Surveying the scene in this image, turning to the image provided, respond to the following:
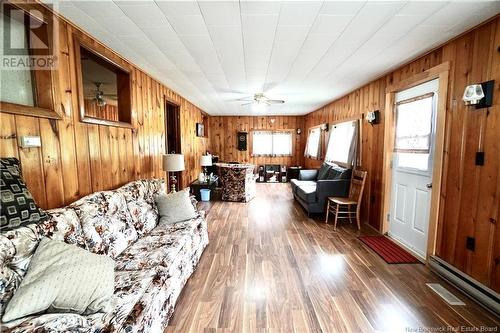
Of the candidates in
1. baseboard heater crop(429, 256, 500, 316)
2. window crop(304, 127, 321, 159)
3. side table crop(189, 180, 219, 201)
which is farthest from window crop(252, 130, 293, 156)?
baseboard heater crop(429, 256, 500, 316)

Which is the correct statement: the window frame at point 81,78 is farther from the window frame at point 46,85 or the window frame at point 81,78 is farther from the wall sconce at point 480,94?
the wall sconce at point 480,94

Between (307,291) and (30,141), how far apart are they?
2.65 metres

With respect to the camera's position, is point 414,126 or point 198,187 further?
point 198,187

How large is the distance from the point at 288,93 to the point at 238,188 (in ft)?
8.26

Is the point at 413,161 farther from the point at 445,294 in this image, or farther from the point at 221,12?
the point at 221,12

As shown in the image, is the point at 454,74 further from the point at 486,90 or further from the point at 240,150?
the point at 240,150

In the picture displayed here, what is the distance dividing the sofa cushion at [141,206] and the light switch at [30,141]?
84 cm

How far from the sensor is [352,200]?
393 cm

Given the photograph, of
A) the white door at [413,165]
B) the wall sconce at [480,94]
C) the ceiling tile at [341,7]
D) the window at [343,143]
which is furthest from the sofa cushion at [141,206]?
the window at [343,143]

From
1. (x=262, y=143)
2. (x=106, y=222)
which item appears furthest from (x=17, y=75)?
(x=262, y=143)

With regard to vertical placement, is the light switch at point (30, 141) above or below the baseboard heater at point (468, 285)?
above

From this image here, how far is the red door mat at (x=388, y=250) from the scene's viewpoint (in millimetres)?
2725

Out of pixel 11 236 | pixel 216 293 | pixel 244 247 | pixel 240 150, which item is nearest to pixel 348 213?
pixel 244 247

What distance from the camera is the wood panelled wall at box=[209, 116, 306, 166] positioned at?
865 centimetres
